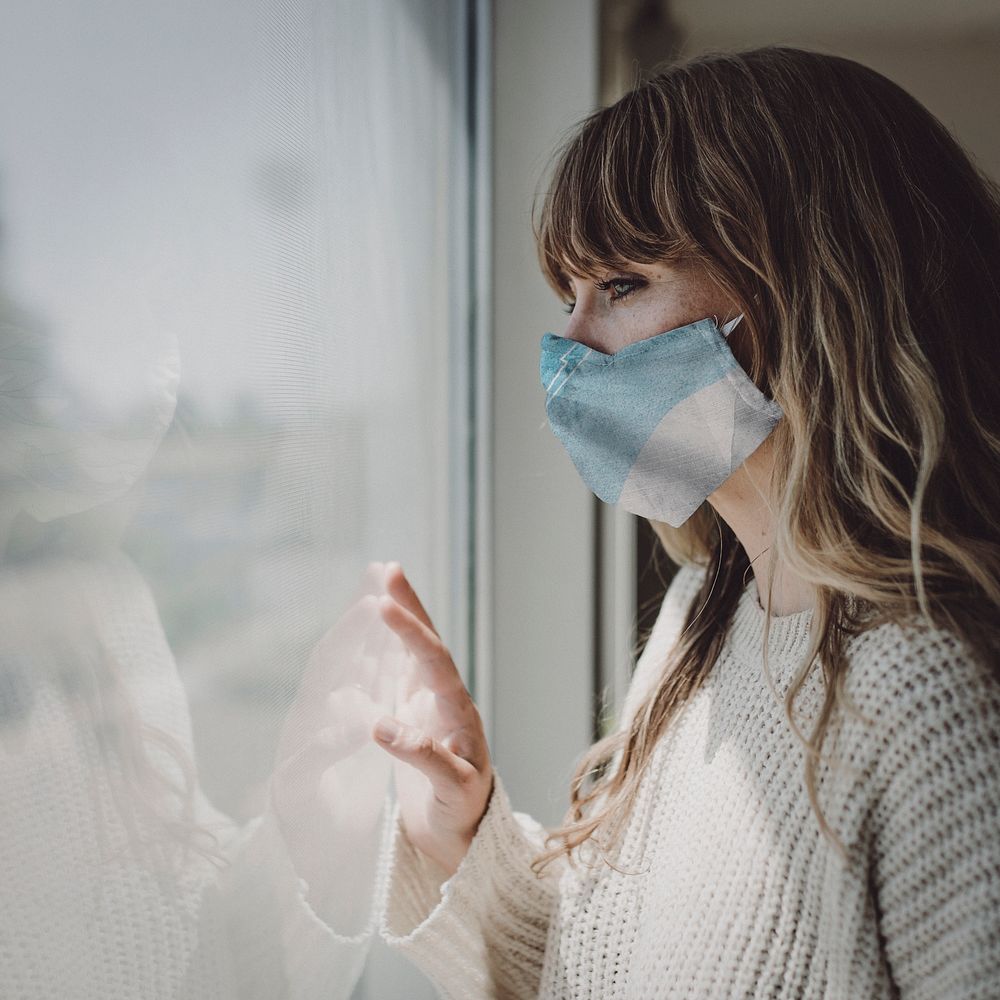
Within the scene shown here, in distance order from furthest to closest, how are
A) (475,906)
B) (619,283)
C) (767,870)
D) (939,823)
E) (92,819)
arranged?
(475,906)
(619,283)
(767,870)
(939,823)
(92,819)

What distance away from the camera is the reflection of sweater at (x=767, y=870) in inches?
21.0

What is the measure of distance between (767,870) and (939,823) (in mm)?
149

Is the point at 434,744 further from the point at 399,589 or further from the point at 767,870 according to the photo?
the point at 767,870

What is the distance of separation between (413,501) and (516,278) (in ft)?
1.38

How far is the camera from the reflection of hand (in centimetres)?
70

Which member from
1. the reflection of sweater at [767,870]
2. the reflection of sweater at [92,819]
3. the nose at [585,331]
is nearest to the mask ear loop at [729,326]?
the nose at [585,331]

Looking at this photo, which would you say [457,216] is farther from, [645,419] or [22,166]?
[22,166]

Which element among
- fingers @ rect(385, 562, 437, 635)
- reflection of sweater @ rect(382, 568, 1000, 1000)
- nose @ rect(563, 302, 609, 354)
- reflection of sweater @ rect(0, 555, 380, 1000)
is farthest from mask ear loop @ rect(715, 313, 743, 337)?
reflection of sweater @ rect(0, 555, 380, 1000)

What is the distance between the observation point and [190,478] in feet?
1.69

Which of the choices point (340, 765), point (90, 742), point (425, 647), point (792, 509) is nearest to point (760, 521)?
point (792, 509)

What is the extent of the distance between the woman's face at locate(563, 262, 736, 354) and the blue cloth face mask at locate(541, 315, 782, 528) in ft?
0.04

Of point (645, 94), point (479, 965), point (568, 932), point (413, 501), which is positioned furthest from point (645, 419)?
point (479, 965)

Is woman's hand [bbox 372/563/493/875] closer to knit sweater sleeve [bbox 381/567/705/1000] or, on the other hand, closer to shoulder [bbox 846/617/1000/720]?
knit sweater sleeve [bbox 381/567/705/1000]

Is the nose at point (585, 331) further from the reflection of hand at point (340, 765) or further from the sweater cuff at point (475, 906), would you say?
the sweater cuff at point (475, 906)
